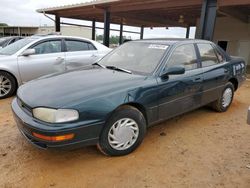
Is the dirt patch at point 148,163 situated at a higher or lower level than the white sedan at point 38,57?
lower

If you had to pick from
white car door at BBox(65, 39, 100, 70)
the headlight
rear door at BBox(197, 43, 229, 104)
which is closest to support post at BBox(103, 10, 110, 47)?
white car door at BBox(65, 39, 100, 70)

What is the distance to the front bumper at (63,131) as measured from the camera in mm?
2398

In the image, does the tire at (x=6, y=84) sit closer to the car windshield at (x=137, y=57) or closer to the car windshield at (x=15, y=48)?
the car windshield at (x=15, y=48)

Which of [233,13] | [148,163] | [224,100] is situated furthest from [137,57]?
[233,13]

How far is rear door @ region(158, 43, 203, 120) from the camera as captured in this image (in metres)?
3.31

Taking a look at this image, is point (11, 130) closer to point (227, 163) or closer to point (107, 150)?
point (107, 150)

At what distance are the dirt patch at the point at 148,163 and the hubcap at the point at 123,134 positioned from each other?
168mm

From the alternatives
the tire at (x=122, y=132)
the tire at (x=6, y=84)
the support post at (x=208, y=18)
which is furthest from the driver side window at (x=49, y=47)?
the support post at (x=208, y=18)

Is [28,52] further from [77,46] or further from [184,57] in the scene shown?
[184,57]

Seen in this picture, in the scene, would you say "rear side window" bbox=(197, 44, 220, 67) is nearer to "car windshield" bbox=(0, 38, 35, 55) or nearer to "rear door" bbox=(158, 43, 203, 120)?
"rear door" bbox=(158, 43, 203, 120)

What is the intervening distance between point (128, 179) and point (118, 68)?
166 centimetres

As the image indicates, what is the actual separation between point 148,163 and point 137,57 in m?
1.65

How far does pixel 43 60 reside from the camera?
19.2 ft

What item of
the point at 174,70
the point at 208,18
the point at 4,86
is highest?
the point at 208,18
